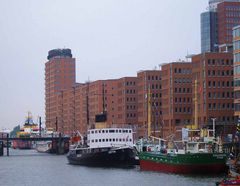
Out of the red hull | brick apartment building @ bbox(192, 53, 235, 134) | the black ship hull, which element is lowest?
the red hull

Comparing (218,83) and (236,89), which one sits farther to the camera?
(218,83)

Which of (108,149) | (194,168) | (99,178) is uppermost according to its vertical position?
(108,149)

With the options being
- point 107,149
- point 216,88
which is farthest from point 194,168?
point 216,88

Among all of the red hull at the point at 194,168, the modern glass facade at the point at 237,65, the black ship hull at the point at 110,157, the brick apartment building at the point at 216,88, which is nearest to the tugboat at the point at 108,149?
the black ship hull at the point at 110,157

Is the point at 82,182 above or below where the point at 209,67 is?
below

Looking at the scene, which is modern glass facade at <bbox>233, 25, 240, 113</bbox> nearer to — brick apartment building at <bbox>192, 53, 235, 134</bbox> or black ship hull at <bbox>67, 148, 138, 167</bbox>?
brick apartment building at <bbox>192, 53, 235, 134</bbox>

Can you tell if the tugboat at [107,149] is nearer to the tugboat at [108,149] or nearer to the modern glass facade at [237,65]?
the tugboat at [108,149]

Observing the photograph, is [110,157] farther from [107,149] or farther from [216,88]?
[216,88]

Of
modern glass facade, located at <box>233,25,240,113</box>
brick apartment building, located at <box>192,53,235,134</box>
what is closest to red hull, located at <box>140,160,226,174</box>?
modern glass facade, located at <box>233,25,240,113</box>

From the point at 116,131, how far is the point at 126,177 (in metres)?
33.9

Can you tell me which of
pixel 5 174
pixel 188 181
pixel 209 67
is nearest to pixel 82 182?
pixel 188 181

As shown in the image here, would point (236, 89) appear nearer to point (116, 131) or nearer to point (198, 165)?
point (116, 131)

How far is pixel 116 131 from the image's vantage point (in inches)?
5527

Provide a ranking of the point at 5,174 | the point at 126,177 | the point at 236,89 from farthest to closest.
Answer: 1. the point at 236,89
2. the point at 5,174
3. the point at 126,177
